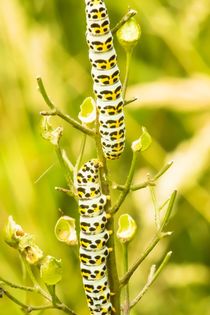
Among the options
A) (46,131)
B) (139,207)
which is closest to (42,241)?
(139,207)

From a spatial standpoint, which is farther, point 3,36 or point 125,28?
point 3,36

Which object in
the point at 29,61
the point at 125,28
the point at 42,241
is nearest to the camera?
the point at 125,28

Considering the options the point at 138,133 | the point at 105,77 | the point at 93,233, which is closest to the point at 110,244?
the point at 93,233

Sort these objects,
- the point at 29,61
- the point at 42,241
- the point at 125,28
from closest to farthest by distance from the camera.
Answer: the point at 125,28
the point at 42,241
the point at 29,61

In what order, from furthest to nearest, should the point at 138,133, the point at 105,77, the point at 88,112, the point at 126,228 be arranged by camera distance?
the point at 138,133, the point at 126,228, the point at 88,112, the point at 105,77

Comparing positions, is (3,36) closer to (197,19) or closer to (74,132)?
(74,132)

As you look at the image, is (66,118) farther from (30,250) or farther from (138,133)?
(138,133)

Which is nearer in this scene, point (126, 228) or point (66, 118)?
point (66, 118)

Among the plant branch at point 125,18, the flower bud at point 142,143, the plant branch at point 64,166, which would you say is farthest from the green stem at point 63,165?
the plant branch at point 125,18
